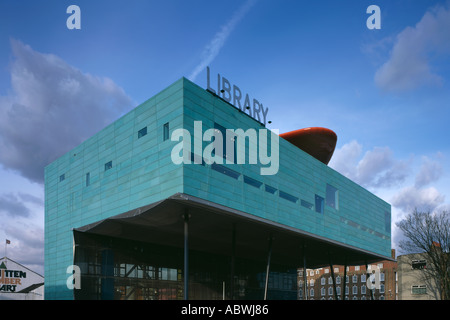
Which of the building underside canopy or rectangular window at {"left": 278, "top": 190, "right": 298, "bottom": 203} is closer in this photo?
the building underside canopy

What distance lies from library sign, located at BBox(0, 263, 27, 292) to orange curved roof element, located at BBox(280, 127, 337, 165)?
45.4 meters

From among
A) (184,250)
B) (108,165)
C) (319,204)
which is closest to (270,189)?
(184,250)

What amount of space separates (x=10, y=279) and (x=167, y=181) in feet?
154

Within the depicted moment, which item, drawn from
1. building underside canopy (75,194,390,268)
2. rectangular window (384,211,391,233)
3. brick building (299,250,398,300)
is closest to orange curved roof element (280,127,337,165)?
building underside canopy (75,194,390,268)

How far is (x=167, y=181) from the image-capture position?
99.7ft

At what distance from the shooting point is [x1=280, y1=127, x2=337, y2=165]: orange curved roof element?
172 feet

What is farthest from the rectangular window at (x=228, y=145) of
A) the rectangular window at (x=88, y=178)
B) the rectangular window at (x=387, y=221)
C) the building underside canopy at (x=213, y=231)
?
the rectangular window at (x=387, y=221)

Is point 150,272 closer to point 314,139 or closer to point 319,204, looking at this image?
point 319,204

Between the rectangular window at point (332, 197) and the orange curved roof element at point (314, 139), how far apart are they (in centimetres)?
624

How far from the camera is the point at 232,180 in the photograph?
33.7 meters

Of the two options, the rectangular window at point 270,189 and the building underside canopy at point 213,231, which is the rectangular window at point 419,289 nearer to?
the building underside canopy at point 213,231

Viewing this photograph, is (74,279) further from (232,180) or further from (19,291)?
(19,291)

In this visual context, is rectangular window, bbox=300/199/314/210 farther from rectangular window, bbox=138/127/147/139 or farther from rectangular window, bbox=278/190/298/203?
rectangular window, bbox=138/127/147/139

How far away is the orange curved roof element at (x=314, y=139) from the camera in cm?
5228
